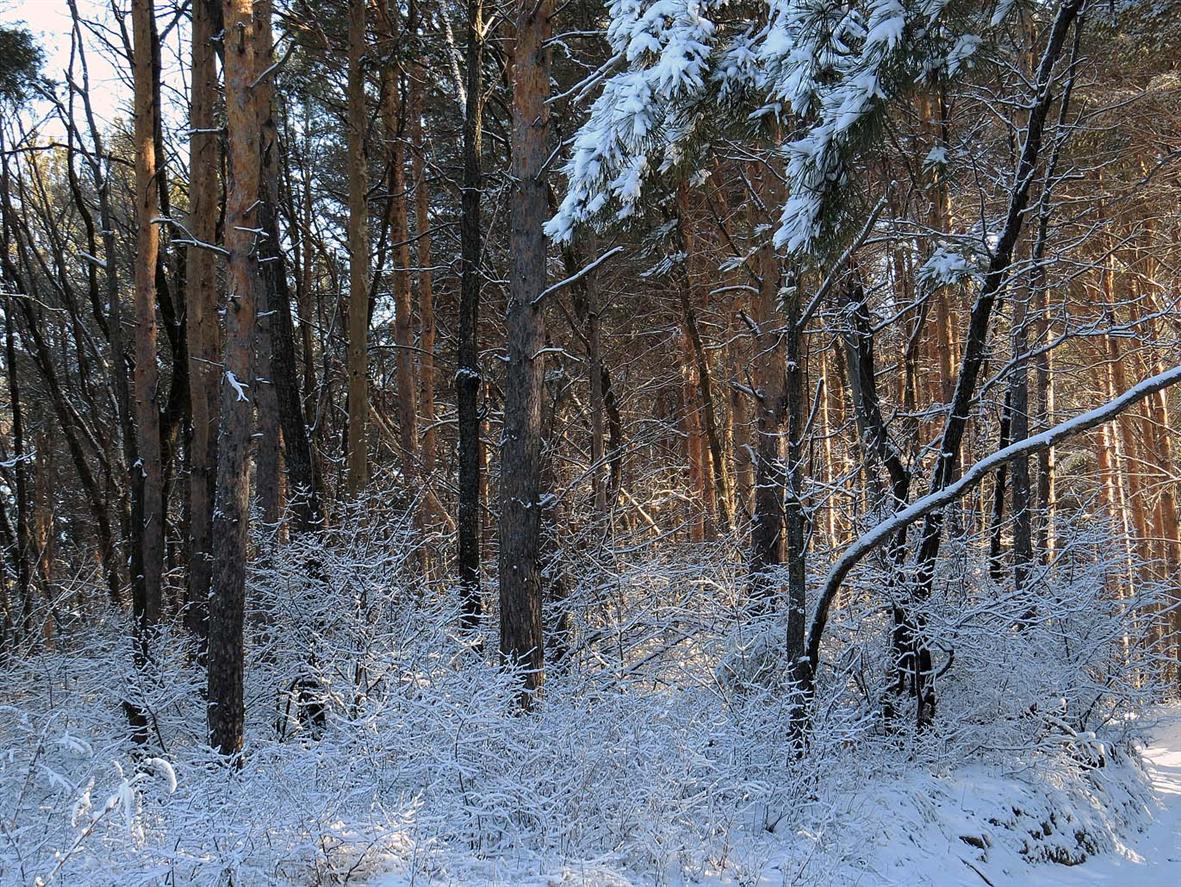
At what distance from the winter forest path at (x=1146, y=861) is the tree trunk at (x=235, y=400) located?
607 centimetres

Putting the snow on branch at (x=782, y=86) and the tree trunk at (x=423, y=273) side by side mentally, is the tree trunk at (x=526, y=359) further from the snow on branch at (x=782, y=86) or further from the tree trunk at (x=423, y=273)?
the tree trunk at (x=423, y=273)

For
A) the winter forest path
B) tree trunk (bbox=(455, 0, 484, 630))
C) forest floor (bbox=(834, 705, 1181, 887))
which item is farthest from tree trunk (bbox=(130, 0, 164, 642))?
the winter forest path

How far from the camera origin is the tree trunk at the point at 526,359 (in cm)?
739

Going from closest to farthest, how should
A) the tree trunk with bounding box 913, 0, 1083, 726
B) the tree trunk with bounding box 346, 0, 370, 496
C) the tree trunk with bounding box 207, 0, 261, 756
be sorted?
the tree trunk with bounding box 207, 0, 261, 756, the tree trunk with bounding box 913, 0, 1083, 726, the tree trunk with bounding box 346, 0, 370, 496

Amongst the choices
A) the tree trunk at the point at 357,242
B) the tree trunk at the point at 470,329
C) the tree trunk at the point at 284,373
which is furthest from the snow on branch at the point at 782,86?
the tree trunk at the point at 357,242

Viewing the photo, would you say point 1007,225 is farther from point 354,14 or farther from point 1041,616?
point 354,14

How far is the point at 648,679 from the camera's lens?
829 centimetres

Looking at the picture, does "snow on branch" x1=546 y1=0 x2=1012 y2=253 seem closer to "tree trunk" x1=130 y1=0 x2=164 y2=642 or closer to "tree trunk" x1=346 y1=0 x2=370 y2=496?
"tree trunk" x1=346 y1=0 x2=370 y2=496

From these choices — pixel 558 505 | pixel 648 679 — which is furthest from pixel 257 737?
pixel 558 505

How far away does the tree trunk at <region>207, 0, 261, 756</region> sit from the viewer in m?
6.62

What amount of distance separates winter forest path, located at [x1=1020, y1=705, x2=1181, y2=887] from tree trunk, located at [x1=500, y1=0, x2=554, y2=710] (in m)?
4.28

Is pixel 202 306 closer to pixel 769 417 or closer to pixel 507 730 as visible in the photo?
pixel 507 730

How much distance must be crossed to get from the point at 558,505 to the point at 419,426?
13.9ft

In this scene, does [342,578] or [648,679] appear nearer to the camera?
[342,578]
